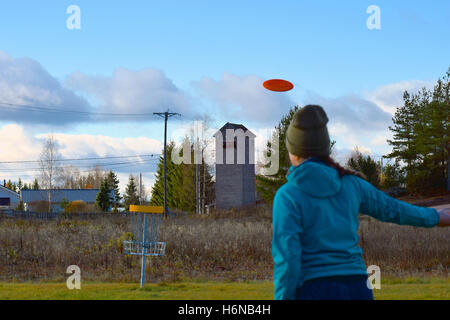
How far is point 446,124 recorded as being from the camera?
41.2 meters

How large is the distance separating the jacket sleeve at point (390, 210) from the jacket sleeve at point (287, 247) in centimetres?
45

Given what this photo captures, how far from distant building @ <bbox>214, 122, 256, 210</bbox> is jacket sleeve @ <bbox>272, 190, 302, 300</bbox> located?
44.3 metres

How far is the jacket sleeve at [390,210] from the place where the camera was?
2514 millimetres

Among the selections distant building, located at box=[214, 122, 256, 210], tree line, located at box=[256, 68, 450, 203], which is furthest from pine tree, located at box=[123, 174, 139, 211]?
tree line, located at box=[256, 68, 450, 203]

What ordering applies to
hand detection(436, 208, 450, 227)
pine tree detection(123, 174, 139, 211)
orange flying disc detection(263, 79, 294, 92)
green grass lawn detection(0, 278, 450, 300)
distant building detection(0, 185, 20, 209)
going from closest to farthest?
hand detection(436, 208, 450, 227) < orange flying disc detection(263, 79, 294, 92) < green grass lawn detection(0, 278, 450, 300) < pine tree detection(123, 174, 139, 211) < distant building detection(0, 185, 20, 209)

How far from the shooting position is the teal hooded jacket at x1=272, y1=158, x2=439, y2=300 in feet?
7.32

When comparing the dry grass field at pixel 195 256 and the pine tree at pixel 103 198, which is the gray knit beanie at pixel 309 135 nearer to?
the dry grass field at pixel 195 256

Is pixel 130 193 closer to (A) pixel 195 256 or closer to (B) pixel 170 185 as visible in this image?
(B) pixel 170 185

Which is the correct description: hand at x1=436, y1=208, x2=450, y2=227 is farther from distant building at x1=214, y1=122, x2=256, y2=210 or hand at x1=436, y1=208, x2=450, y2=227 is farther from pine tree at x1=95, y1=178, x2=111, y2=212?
pine tree at x1=95, y1=178, x2=111, y2=212

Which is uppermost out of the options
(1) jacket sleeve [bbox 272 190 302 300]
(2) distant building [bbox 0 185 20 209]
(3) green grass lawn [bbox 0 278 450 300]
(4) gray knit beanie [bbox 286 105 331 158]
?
(2) distant building [bbox 0 185 20 209]

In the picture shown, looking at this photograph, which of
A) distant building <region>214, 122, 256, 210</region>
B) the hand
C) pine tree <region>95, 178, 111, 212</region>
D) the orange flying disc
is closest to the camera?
the hand

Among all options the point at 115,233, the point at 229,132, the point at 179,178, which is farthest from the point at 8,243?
the point at 179,178

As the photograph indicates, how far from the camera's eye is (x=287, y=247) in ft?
7.27
